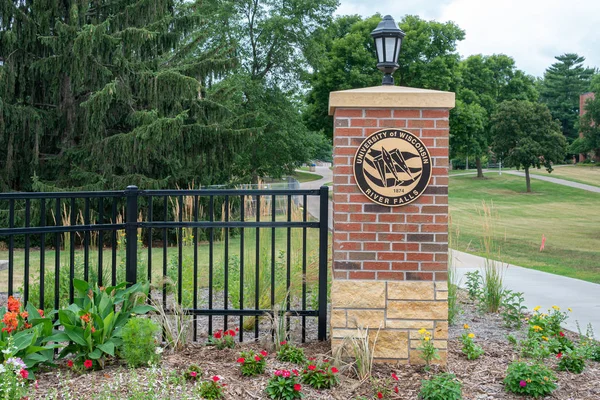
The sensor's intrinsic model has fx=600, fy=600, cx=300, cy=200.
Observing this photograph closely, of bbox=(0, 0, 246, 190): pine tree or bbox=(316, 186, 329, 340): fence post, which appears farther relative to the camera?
bbox=(0, 0, 246, 190): pine tree

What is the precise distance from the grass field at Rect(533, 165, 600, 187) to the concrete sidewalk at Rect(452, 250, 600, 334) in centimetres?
3733

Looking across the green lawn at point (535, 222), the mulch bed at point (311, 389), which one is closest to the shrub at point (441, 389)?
the mulch bed at point (311, 389)

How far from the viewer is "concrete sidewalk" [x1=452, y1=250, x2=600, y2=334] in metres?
6.38

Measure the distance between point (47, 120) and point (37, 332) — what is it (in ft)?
41.2

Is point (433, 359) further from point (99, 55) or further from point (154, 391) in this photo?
point (99, 55)

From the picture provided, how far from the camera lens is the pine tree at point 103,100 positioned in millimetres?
14258

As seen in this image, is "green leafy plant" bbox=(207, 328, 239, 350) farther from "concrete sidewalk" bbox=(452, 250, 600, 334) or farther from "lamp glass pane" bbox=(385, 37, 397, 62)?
"lamp glass pane" bbox=(385, 37, 397, 62)

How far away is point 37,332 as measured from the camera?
12.9 ft

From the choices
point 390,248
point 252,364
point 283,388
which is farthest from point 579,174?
point 283,388

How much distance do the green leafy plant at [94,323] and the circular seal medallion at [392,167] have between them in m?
1.89

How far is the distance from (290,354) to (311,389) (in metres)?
0.48

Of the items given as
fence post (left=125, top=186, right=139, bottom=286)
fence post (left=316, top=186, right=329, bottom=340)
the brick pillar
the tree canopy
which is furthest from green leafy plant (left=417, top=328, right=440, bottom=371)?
the tree canopy

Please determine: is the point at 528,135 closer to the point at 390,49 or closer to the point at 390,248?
the point at 390,49

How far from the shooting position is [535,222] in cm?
2364
